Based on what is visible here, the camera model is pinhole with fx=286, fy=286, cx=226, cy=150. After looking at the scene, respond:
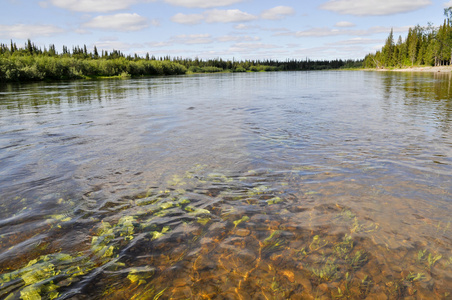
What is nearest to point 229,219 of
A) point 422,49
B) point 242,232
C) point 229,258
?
point 242,232

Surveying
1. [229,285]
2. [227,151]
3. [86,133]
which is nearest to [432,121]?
[227,151]

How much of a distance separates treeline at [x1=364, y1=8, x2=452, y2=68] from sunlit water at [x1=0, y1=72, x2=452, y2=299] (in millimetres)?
158442

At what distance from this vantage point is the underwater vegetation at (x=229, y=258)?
4.62m

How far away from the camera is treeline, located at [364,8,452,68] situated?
5261 inches

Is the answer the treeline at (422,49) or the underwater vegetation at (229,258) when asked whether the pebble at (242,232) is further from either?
the treeline at (422,49)

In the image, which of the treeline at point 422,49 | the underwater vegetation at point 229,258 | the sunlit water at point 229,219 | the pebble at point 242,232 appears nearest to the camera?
the underwater vegetation at point 229,258

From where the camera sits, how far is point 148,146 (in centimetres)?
1325

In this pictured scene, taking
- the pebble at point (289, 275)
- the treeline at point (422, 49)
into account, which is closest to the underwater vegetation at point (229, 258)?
the pebble at point (289, 275)

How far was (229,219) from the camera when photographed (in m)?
6.68

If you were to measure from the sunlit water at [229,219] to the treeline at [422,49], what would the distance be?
520 feet

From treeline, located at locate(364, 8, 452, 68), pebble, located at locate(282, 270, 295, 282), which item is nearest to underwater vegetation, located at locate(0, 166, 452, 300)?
pebble, located at locate(282, 270, 295, 282)

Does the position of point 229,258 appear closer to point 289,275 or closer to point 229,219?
point 289,275

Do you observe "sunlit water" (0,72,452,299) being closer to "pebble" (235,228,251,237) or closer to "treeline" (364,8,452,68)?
"pebble" (235,228,251,237)

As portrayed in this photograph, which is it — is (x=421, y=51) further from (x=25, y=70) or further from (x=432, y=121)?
(x=25, y=70)
